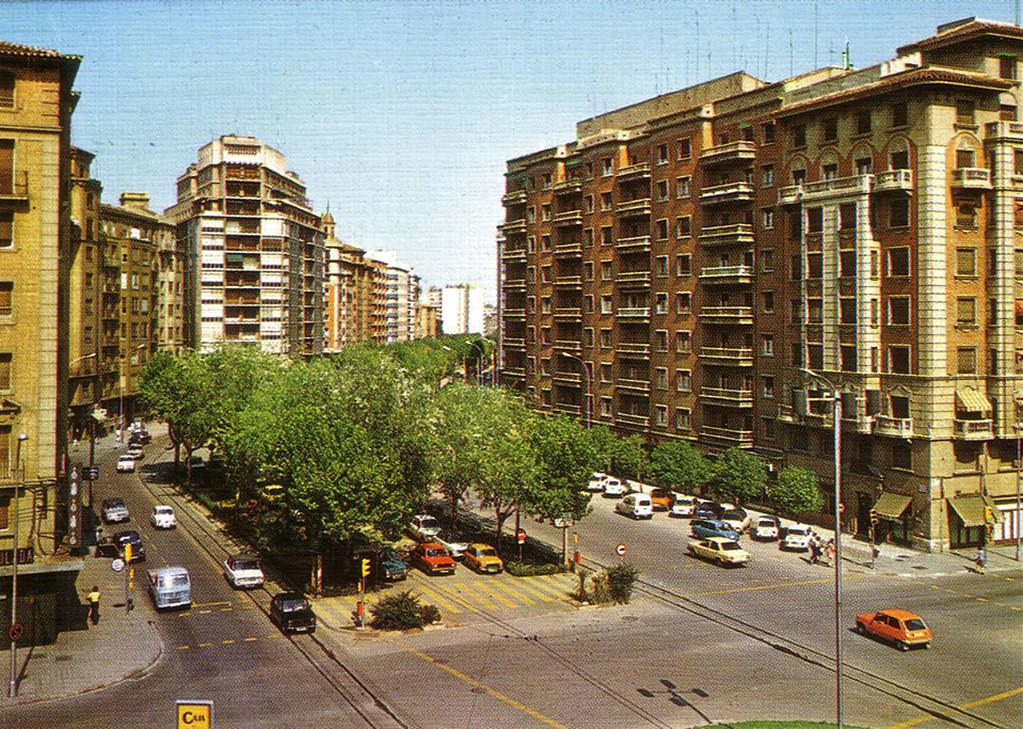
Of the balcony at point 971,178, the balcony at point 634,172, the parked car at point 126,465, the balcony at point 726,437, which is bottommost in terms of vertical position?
the parked car at point 126,465

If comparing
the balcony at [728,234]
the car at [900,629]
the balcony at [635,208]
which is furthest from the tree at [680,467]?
the car at [900,629]

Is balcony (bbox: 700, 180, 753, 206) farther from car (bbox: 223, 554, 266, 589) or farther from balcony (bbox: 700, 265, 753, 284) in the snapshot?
car (bbox: 223, 554, 266, 589)

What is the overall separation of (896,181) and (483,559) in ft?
121

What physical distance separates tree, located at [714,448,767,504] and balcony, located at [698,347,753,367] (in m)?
8.37

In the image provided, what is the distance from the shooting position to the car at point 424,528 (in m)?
62.6

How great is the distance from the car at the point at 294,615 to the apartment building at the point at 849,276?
1099 inches

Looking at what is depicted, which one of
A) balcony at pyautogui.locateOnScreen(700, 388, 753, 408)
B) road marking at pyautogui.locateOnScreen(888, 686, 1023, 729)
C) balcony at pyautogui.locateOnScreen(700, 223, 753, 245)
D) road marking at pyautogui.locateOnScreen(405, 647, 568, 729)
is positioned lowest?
road marking at pyautogui.locateOnScreen(888, 686, 1023, 729)

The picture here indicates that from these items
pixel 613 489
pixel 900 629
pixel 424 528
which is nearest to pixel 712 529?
pixel 613 489

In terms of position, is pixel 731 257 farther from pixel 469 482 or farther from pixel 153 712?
pixel 153 712

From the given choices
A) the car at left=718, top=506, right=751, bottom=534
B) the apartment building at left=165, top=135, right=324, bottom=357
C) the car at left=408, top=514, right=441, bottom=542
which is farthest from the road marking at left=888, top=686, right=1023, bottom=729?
the apartment building at left=165, top=135, right=324, bottom=357

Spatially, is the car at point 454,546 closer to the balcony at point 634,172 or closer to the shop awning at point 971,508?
the shop awning at point 971,508

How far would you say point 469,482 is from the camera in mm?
59188

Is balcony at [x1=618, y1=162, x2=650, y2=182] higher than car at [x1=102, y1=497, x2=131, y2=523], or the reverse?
balcony at [x1=618, y1=162, x2=650, y2=182]

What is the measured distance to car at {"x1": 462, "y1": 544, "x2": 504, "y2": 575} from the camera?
54875 millimetres
